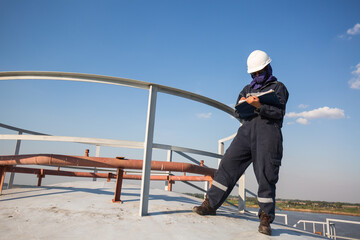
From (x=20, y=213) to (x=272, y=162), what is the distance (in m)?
2.38

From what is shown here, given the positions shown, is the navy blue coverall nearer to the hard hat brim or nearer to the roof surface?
the hard hat brim

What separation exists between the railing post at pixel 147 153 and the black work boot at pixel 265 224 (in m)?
1.08

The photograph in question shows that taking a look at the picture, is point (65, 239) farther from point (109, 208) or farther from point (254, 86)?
point (254, 86)

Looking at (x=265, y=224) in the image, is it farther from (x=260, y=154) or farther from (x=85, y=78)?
(x=85, y=78)

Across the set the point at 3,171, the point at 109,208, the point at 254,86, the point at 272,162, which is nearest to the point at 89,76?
the point at 109,208

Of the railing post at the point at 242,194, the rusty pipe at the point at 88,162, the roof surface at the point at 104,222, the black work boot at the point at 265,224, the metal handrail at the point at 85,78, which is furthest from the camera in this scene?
the railing post at the point at 242,194

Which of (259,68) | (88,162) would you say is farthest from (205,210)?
(259,68)

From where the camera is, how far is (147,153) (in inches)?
84.7

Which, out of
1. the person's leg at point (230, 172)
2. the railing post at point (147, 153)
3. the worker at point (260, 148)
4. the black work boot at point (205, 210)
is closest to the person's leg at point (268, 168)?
the worker at point (260, 148)

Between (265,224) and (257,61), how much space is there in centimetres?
168

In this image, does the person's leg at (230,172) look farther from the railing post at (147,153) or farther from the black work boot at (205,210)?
the railing post at (147,153)

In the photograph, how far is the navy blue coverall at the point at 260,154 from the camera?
6.97ft

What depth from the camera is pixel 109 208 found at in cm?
229

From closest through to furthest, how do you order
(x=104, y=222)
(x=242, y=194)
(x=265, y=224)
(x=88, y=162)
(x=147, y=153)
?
1. (x=104, y=222)
2. (x=265, y=224)
3. (x=147, y=153)
4. (x=88, y=162)
5. (x=242, y=194)
